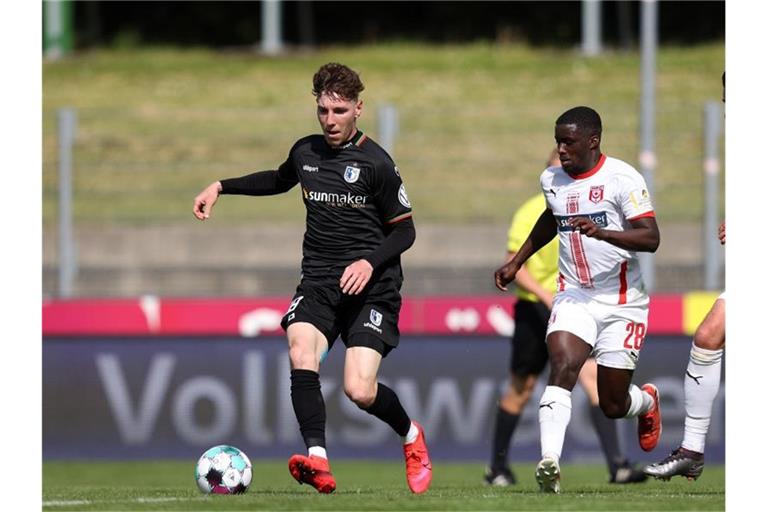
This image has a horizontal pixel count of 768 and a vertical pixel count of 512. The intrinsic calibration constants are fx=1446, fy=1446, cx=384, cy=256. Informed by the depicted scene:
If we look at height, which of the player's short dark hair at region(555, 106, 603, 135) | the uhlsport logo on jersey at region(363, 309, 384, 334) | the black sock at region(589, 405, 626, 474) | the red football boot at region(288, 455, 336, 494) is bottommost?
the black sock at region(589, 405, 626, 474)

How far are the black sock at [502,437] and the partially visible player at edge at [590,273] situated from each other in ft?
8.08

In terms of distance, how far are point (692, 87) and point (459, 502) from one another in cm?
1766

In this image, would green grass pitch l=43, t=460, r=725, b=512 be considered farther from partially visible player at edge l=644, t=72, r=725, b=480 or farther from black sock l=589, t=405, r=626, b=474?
black sock l=589, t=405, r=626, b=474

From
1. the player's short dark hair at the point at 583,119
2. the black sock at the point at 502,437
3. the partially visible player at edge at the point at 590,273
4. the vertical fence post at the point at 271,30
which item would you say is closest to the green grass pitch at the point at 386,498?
the black sock at the point at 502,437

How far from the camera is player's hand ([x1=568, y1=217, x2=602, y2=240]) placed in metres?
7.29

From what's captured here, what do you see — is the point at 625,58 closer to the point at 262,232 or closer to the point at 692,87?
the point at 692,87

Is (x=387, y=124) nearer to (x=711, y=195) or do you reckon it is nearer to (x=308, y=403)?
(x=711, y=195)

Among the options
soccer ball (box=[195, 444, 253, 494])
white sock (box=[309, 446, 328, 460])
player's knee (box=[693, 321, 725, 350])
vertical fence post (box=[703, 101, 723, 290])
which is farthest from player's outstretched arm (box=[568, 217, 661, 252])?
vertical fence post (box=[703, 101, 723, 290])

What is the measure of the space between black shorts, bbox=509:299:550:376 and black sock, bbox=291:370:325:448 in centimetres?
327

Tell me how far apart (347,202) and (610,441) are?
12.6 feet

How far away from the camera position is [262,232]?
19.1m

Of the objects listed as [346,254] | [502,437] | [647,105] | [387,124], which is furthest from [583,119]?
[647,105]
